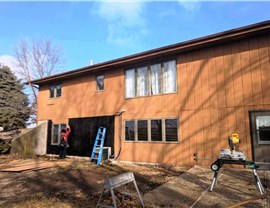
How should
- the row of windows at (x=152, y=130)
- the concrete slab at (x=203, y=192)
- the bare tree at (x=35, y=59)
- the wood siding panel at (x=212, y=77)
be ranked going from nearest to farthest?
the concrete slab at (x=203, y=192) < the wood siding panel at (x=212, y=77) < the row of windows at (x=152, y=130) < the bare tree at (x=35, y=59)

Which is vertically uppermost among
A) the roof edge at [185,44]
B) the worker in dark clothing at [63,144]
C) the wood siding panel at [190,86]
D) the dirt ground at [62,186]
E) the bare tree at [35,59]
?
the bare tree at [35,59]

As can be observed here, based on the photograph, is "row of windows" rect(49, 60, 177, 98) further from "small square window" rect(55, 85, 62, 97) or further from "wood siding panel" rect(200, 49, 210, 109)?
"small square window" rect(55, 85, 62, 97)

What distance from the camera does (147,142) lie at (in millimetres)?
9039

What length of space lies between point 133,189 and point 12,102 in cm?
2152

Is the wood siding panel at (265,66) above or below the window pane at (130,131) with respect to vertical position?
above

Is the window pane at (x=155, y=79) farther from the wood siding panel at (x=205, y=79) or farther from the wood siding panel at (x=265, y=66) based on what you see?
the wood siding panel at (x=265, y=66)

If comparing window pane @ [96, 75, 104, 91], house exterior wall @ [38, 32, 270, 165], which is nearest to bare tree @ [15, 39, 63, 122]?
window pane @ [96, 75, 104, 91]

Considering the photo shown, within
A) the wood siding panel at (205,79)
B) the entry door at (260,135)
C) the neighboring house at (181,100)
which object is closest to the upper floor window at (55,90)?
the neighboring house at (181,100)

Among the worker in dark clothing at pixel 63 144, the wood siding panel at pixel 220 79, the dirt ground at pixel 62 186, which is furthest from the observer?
the worker in dark clothing at pixel 63 144

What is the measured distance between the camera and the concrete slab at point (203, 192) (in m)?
3.94

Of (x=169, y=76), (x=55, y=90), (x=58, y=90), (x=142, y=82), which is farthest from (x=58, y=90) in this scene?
(x=169, y=76)

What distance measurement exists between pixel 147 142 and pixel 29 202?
18.3 ft

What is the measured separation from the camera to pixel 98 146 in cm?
1025

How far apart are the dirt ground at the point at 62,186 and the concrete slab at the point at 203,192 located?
1.42 ft
